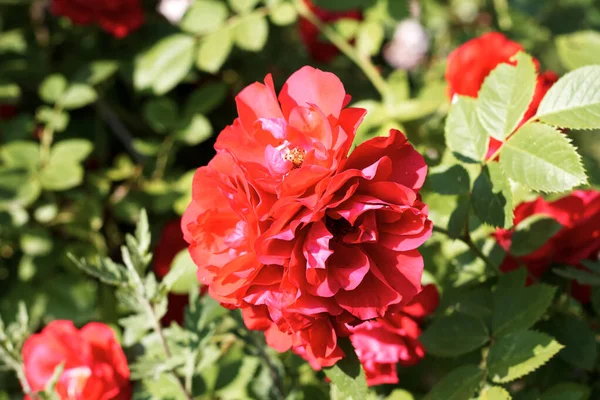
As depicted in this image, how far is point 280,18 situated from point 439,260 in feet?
2.14

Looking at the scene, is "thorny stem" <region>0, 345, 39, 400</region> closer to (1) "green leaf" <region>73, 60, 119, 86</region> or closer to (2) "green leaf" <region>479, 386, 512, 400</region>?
(2) "green leaf" <region>479, 386, 512, 400</region>

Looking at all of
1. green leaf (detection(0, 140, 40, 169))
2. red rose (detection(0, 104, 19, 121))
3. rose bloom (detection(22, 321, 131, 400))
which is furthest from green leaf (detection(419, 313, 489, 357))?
red rose (detection(0, 104, 19, 121))

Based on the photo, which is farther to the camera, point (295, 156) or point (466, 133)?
point (466, 133)

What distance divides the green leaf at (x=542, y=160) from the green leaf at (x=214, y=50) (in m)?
0.73

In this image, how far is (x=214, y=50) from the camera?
1362 millimetres

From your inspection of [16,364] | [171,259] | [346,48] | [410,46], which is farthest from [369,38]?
[410,46]

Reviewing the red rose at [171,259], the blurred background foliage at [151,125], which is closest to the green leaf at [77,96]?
the blurred background foliage at [151,125]

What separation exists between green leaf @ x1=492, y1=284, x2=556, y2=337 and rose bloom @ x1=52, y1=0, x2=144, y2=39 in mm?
1078

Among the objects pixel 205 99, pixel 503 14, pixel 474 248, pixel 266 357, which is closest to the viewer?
pixel 474 248

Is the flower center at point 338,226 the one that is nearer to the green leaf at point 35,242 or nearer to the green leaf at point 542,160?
the green leaf at point 542,160

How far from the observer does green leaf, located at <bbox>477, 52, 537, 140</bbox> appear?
2.64 feet

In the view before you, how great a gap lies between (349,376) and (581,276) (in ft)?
1.20

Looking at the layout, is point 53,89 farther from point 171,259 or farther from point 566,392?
point 566,392

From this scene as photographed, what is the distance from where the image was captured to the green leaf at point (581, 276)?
84cm
